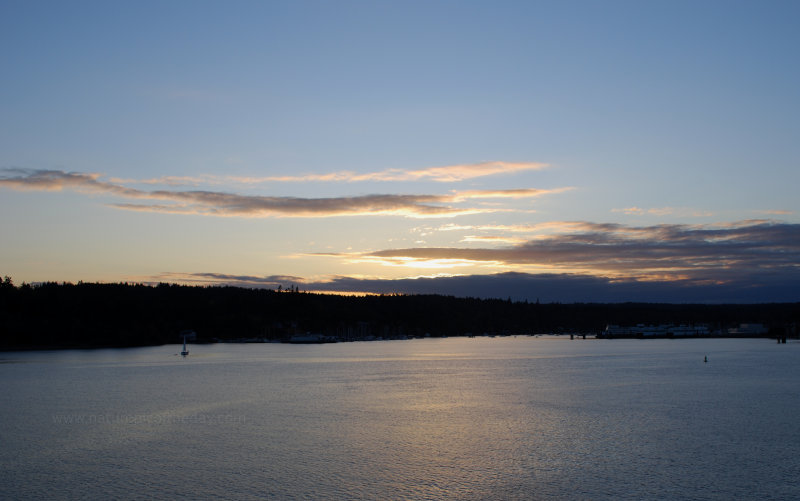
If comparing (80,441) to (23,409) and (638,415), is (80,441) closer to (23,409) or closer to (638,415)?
(23,409)

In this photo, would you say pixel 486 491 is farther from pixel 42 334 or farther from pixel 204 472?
pixel 42 334

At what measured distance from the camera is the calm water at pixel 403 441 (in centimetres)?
2500

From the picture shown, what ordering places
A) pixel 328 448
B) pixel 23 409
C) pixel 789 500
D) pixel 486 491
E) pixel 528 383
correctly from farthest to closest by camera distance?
pixel 528 383
pixel 23 409
pixel 328 448
pixel 486 491
pixel 789 500

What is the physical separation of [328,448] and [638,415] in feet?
67.8

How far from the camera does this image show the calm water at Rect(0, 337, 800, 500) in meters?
25.0

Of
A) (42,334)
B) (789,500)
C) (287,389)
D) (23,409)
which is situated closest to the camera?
(789,500)

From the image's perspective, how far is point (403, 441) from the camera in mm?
33312

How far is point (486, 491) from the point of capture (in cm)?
2420

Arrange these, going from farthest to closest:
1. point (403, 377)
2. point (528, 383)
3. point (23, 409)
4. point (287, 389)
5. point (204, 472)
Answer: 1. point (403, 377)
2. point (528, 383)
3. point (287, 389)
4. point (23, 409)
5. point (204, 472)

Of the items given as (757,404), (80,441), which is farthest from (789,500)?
(80,441)

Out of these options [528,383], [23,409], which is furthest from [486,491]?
[528,383]

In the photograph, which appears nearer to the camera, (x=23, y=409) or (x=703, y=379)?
(x=23, y=409)

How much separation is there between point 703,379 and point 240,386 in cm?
4573

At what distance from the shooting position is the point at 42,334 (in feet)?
505
